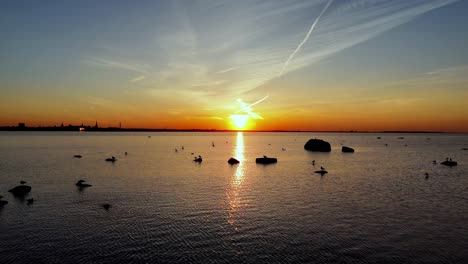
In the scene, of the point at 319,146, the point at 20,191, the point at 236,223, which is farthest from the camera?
the point at 319,146

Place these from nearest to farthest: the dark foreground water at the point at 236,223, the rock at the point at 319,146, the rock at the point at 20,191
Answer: the dark foreground water at the point at 236,223
the rock at the point at 20,191
the rock at the point at 319,146

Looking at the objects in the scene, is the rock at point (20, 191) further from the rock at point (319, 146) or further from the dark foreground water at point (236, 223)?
the rock at point (319, 146)

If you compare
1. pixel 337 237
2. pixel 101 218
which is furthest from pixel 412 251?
pixel 101 218

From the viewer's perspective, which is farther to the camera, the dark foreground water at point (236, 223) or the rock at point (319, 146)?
the rock at point (319, 146)

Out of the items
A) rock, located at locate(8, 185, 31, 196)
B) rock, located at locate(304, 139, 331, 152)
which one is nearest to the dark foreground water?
rock, located at locate(8, 185, 31, 196)

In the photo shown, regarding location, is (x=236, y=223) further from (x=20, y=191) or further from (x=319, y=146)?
(x=319, y=146)

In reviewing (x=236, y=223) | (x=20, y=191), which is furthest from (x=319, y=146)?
(x=20, y=191)

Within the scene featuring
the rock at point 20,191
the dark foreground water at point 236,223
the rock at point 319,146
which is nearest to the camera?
the dark foreground water at point 236,223

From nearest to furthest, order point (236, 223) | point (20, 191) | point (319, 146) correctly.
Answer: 1. point (236, 223)
2. point (20, 191)
3. point (319, 146)

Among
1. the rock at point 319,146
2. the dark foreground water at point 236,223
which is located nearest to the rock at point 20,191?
the dark foreground water at point 236,223

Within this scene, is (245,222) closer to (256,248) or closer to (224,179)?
(256,248)

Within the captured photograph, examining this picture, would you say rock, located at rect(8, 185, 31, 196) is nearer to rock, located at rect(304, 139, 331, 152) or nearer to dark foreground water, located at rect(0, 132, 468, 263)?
dark foreground water, located at rect(0, 132, 468, 263)

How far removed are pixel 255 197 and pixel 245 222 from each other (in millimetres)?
11997

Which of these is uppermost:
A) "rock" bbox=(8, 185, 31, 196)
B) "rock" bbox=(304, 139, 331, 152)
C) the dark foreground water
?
"rock" bbox=(304, 139, 331, 152)
